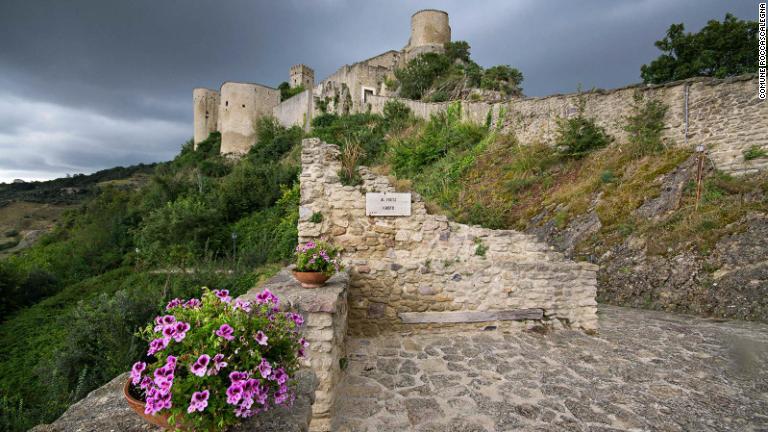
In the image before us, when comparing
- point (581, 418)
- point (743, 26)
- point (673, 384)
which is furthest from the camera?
point (743, 26)

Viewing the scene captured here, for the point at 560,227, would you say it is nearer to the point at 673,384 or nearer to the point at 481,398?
the point at 673,384

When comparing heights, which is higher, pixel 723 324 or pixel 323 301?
pixel 323 301

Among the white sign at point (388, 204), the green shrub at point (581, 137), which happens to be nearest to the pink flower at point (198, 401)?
the white sign at point (388, 204)

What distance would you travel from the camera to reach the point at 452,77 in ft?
67.7

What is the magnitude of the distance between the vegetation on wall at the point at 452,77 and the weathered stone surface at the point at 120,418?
17679mm

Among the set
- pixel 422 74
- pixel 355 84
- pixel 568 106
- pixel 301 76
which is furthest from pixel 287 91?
pixel 568 106

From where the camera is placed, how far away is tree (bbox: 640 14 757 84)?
16172 mm

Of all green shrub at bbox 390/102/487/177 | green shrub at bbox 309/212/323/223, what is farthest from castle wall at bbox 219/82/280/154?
green shrub at bbox 309/212/323/223

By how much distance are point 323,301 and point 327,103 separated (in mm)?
25787

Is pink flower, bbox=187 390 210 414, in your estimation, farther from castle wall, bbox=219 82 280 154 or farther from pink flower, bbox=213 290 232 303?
castle wall, bbox=219 82 280 154

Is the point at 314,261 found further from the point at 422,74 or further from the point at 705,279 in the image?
the point at 422,74

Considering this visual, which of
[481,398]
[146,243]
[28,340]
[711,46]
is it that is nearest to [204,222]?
[146,243]

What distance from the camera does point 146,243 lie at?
15609 millimetres

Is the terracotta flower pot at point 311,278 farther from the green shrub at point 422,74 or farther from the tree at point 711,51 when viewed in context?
the tree at point 711,51
